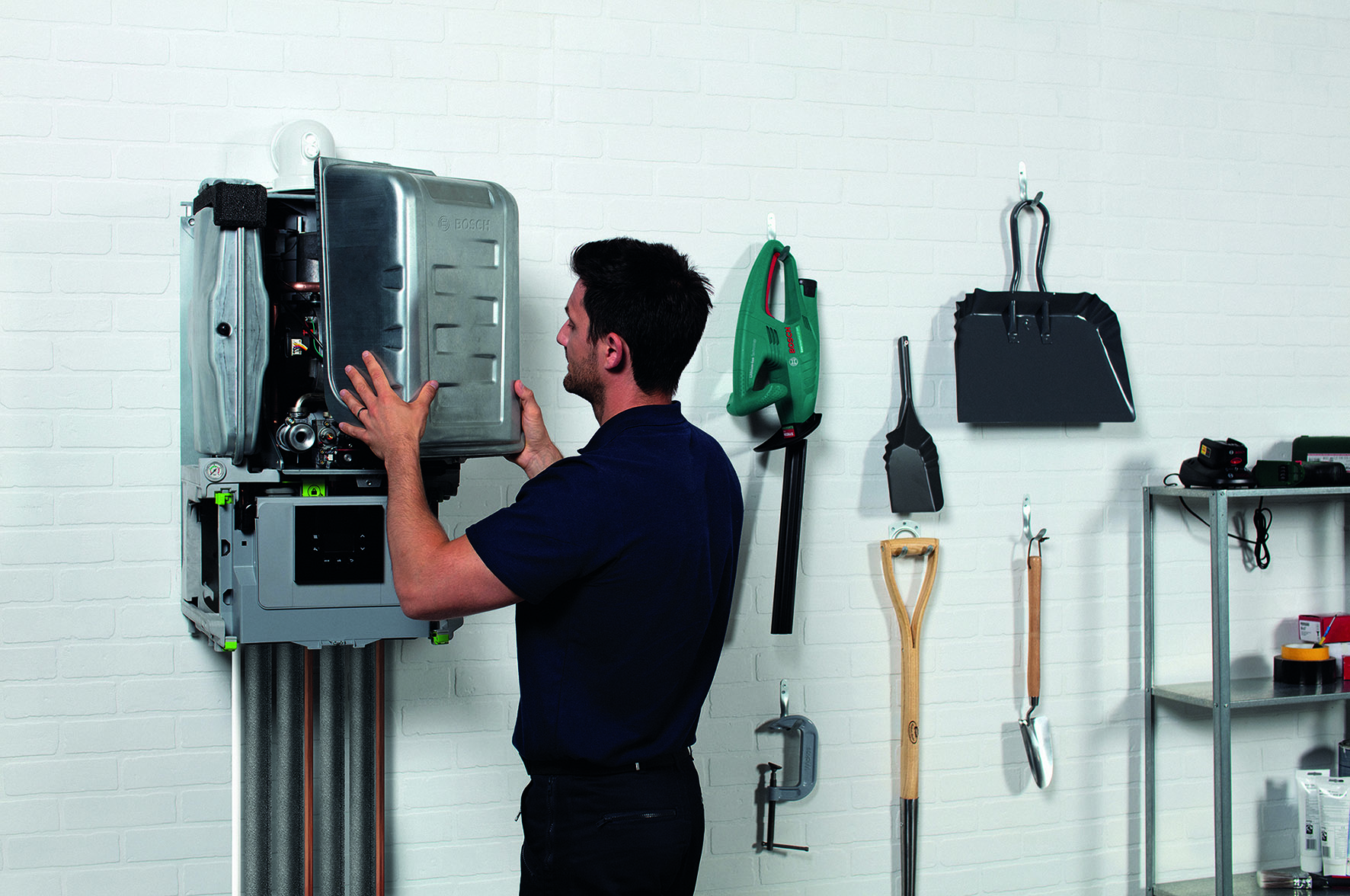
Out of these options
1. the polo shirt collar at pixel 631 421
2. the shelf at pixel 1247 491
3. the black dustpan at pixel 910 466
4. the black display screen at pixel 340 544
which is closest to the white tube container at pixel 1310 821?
the shelf at pixel 1247 491

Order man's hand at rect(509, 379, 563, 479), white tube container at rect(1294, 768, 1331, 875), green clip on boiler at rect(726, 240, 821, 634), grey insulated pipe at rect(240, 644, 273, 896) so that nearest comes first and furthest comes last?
man's hand at rect(509, 379, 563, 479) < grey insulated pipe at rect(240, 644, 273, 896) < green clip on boiler at rect(726, 240, 821, 634) < white tube container at rect(1294, 768, 1331, 875)

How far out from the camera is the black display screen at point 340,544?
1.78 metres

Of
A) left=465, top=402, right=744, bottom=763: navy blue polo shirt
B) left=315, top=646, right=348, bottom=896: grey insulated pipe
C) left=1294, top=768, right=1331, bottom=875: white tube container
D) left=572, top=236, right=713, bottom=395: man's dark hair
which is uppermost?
left=572, top=236, right=713, bottom=395: man's dark hair

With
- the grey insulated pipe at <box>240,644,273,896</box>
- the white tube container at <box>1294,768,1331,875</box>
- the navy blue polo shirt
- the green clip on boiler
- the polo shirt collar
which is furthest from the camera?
the white tube container at <box>1294,768,1331,875</box>

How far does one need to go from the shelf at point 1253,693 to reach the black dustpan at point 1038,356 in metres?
0.73

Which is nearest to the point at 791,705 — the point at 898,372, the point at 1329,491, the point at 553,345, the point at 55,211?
the point at 898,372

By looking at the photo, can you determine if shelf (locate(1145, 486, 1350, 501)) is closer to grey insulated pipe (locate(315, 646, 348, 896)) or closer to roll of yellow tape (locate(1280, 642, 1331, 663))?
roll of yellow tape (locate(1280, 642, 1331, 663))

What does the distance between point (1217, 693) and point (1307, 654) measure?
384 mm

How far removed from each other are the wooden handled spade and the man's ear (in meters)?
1.13

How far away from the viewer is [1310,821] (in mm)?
2721

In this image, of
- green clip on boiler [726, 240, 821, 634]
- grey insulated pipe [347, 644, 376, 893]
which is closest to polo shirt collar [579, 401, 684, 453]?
green clip on boiler [726, 240, 821, 634]

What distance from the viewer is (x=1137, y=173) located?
9.41 feet

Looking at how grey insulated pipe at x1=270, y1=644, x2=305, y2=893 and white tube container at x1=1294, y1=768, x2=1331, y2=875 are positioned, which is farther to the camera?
white tube container at x1=1294, y1=768, x2=1331, y2=875

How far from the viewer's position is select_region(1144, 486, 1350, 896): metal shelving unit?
8.34 feet
